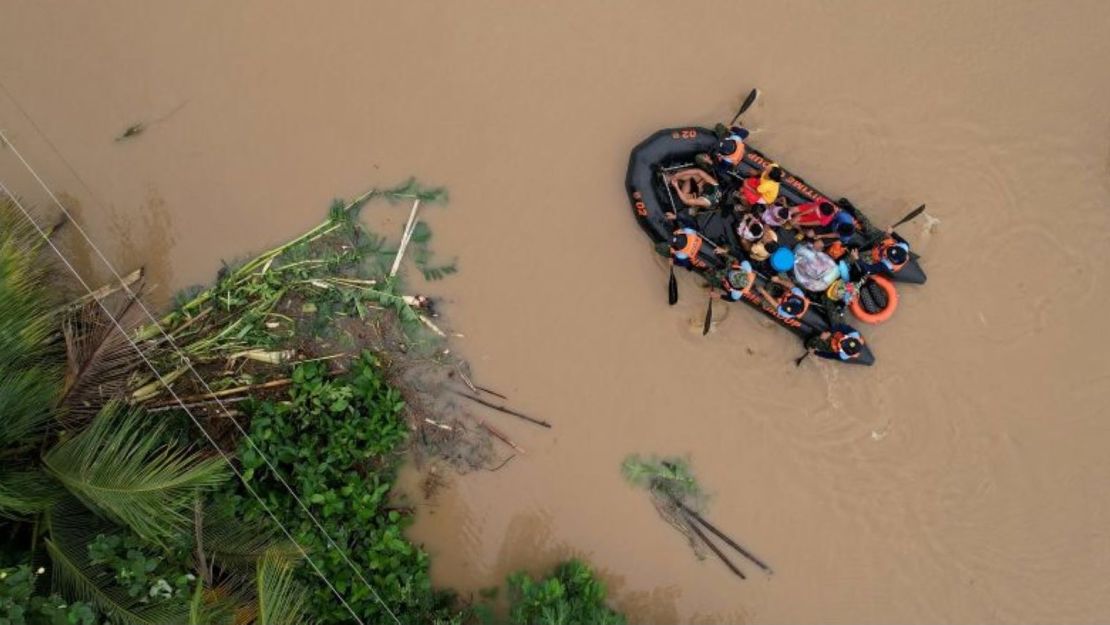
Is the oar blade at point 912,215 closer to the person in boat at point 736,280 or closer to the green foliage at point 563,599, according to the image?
the person in boat at point 736,280

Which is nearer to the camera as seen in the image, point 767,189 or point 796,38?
point 767,189

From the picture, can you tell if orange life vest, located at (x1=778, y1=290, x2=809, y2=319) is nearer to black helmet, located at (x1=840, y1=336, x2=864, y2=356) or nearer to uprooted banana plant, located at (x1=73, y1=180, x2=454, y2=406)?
black helmet, located at (x1=840, y1=336, x2=864, y2=356)

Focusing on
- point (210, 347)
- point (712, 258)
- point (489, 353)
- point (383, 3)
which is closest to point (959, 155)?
point (712, 258)

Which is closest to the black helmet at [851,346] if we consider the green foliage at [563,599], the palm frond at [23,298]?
the green foliage at [563,599]

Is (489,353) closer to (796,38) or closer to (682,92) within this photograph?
(682,92)

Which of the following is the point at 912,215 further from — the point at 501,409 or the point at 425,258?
the point at 425,258

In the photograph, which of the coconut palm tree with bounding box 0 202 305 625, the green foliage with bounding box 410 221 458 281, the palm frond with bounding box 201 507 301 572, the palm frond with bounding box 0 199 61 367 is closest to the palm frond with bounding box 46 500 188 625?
the coconut palm tree with bounding box 0 202 305 625

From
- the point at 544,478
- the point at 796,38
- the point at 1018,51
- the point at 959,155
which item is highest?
the point at 796,38

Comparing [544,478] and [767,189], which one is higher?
[767,189]
